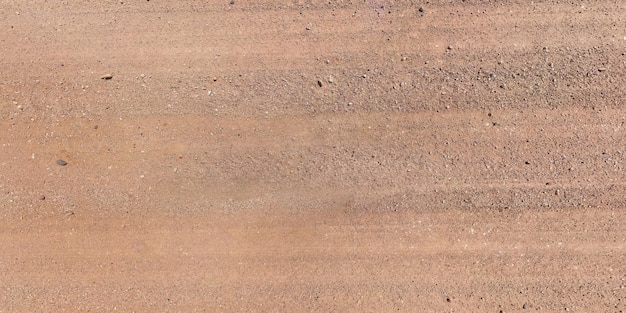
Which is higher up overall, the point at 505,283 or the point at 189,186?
the point at 189,186

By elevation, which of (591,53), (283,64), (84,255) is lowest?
(84,255)

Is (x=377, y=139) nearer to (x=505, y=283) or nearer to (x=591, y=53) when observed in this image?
(x=505, y=283)

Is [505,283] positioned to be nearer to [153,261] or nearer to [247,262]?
[247,262]

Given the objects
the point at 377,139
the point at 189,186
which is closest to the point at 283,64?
the point at 377,139

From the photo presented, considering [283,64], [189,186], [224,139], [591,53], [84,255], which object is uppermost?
[591,53]

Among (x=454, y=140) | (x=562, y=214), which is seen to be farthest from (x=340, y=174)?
(x=562, y=214)

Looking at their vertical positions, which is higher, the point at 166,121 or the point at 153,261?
the point at 166,121
